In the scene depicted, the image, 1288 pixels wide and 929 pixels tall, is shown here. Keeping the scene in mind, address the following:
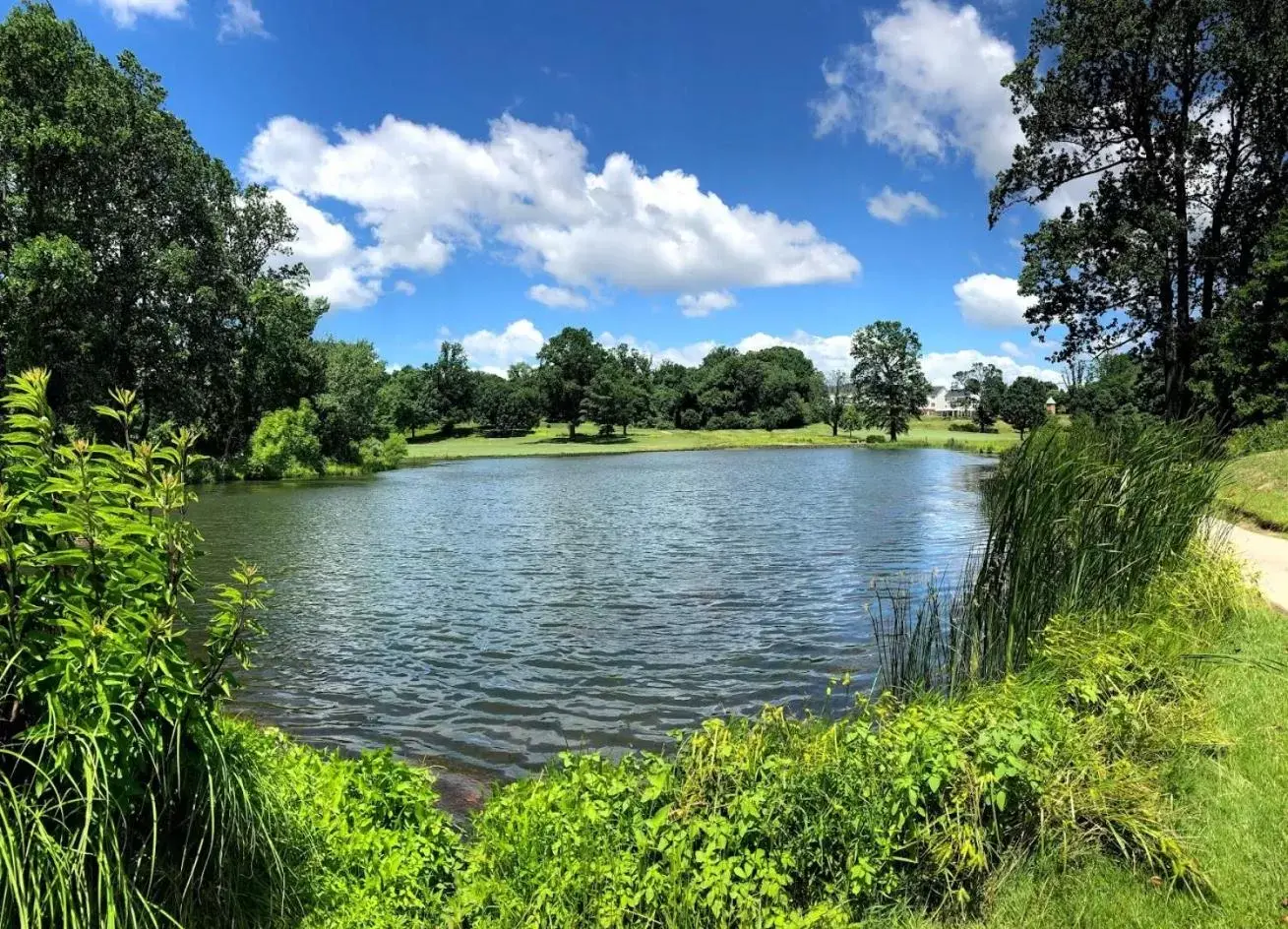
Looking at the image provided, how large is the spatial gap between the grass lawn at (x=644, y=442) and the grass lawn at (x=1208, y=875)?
76.0 metres

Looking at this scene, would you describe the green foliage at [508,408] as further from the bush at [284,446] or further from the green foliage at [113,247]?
the green foliage at [113,247]

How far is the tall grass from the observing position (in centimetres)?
721

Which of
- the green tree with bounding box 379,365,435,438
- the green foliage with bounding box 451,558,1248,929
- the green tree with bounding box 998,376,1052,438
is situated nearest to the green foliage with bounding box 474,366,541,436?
the green tree with bounding box 379,365,435,438

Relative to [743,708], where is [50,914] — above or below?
above

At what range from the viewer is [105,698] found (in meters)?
2.84

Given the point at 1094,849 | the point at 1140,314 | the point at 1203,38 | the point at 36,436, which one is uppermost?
the point at 1203,38

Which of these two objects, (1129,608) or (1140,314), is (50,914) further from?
(1140,314)

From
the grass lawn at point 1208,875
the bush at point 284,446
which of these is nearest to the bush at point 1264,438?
the grass lawn at point 1208,875

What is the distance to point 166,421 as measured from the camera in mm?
44250

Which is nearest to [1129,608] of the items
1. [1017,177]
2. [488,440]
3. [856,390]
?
[1017,177]

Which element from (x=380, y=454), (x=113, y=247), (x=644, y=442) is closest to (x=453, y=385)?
(x=644, y=442)

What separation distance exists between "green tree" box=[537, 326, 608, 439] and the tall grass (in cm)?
10496

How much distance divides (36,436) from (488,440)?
107242mm

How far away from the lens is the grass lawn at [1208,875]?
400cm
